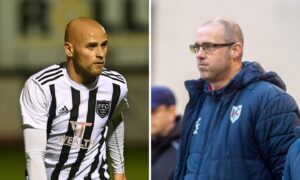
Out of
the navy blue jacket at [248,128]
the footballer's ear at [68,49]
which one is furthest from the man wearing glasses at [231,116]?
the footballer's ear at [68,49]

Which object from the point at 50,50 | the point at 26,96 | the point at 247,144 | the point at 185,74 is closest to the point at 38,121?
the point at 26,96

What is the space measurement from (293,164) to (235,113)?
25 centimetres

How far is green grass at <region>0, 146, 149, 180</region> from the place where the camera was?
6.48ft

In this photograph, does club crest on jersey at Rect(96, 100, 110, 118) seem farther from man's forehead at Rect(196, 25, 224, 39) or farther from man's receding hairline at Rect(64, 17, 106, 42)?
man's forehead at Rect(196, 25, 224, 39)

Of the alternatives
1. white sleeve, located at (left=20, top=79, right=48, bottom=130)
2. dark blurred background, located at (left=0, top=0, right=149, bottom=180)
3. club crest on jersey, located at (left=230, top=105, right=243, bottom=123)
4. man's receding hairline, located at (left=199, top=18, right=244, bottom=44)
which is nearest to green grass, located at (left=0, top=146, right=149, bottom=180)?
dark blurred background, located at (left=0, top=0, right=149, bottom=180)

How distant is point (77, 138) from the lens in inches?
77.1

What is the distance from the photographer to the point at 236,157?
1824 mm

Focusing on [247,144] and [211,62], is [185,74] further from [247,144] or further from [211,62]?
[247,144]

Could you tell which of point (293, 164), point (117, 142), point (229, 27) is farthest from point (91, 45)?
point (293, 164)

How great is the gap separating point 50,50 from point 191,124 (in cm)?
53

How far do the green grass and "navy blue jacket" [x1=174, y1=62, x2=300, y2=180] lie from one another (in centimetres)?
21

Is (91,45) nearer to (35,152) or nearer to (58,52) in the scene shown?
(58,52)

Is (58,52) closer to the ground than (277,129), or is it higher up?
higher up

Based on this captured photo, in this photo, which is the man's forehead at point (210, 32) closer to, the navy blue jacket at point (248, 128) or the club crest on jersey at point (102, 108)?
the navy blue jacket at point (248, 128)
